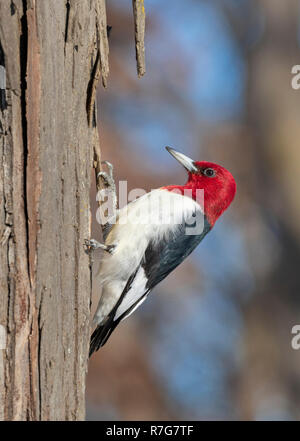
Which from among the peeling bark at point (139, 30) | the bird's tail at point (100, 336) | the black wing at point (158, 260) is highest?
the peeling bark at point (139, 30)

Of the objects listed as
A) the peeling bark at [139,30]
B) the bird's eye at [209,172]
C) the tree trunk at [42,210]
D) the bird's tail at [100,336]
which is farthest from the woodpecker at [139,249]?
the tree trunk at [42,210]

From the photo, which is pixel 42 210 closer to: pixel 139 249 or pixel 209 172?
pixel 139 249

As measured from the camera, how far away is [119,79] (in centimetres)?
852

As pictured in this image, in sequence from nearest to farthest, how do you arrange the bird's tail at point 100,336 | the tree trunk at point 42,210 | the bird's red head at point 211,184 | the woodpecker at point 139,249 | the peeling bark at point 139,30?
the tree trunk at point 42,210, the peeling bark at point 139,30, the bird's tail at point 100,336, the woodpecker at point 139,249, the bird's red head at point 211,184

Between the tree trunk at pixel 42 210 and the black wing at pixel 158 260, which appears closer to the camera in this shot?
the tree trunk at pixel 42 210

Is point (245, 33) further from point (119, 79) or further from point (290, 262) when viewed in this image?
point (290, 262)

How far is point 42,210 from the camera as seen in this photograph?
2504 mm

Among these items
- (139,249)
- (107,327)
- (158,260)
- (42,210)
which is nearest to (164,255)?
(158,260)

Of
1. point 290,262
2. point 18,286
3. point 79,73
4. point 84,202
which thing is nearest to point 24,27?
point 79,73

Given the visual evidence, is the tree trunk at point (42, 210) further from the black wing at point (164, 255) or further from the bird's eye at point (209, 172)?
the bird's eye at point (209, 172)

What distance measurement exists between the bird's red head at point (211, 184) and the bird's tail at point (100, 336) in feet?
2.89

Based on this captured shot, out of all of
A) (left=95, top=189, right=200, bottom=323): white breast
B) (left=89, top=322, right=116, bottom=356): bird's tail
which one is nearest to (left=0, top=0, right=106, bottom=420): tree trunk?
(left=89, top=322, right=116, bottom=356): bird's tail

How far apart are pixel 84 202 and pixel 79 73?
528 mm

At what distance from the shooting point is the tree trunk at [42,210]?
7.82ft
